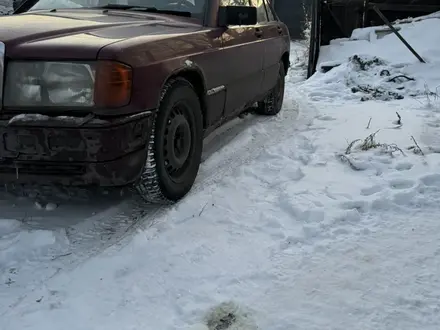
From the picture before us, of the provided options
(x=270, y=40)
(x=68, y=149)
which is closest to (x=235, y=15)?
(x=270, y=40)

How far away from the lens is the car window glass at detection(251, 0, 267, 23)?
571cm

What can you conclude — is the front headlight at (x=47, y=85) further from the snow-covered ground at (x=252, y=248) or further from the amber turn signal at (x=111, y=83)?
the snow-covered ground at (x=252, y=248)

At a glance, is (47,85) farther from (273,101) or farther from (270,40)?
(273,101)

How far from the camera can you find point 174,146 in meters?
3.66

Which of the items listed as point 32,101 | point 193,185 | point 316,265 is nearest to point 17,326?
point 32,101

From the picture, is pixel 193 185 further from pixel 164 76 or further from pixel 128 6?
pixel 128 6

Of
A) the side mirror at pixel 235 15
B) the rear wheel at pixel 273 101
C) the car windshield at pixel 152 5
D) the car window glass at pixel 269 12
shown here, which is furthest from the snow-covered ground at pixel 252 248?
the car window glass at pixel 269 12

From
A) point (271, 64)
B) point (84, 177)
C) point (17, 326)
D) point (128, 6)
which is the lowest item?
point (17, 326)

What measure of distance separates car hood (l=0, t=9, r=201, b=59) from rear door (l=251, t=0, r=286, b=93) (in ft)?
5.45

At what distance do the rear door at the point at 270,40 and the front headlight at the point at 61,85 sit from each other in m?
2.79

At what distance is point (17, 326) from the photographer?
2.34 meters

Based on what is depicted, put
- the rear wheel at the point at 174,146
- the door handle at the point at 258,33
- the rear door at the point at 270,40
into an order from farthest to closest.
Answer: the rear door at the point at 270,40, the door handle at the point at 258,33, the rear wheel at the point at 174,146

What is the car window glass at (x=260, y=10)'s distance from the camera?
18.7 ft

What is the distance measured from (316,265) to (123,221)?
130 cm
